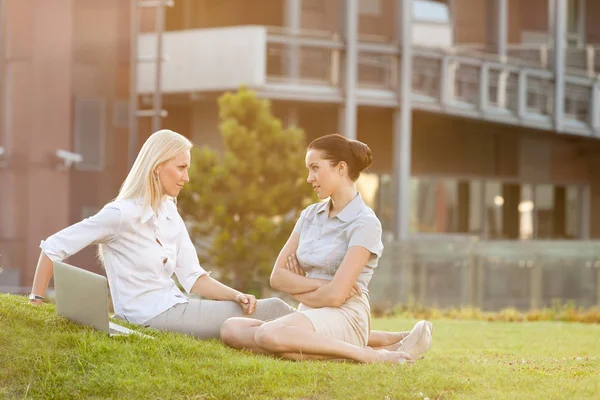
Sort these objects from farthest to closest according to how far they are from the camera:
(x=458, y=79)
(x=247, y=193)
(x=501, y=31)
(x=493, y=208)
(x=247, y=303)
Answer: (x=493, y=208), (x=501, y=31), (x=458, y=79), (x=247, y=193), (x=247, y=303)

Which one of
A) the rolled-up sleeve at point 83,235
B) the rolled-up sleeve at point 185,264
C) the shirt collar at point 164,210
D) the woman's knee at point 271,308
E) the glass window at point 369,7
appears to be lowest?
the woman's knee at point 271,308

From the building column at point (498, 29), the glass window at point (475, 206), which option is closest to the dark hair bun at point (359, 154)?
the building column at point (498, 29)

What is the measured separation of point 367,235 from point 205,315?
140 cm

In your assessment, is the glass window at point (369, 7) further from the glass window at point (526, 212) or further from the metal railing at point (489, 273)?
the glass window at point (526, 212)

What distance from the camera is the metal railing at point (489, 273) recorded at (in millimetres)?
24688

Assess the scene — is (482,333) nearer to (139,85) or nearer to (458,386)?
(458,386)

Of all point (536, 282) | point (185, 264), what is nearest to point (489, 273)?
point (536, 282)

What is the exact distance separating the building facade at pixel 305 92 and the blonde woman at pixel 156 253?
15971 mm

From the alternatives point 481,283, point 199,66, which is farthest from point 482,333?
point 199,66

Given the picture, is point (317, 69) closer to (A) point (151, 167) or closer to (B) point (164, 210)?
(B) point (164, 210)

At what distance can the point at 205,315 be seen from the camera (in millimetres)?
8930

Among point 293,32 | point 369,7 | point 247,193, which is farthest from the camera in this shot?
point 369,7

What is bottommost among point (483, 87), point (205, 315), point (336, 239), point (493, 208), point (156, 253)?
point (493, 208)

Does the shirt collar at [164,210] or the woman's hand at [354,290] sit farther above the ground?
the shirt collar at [164,210]
